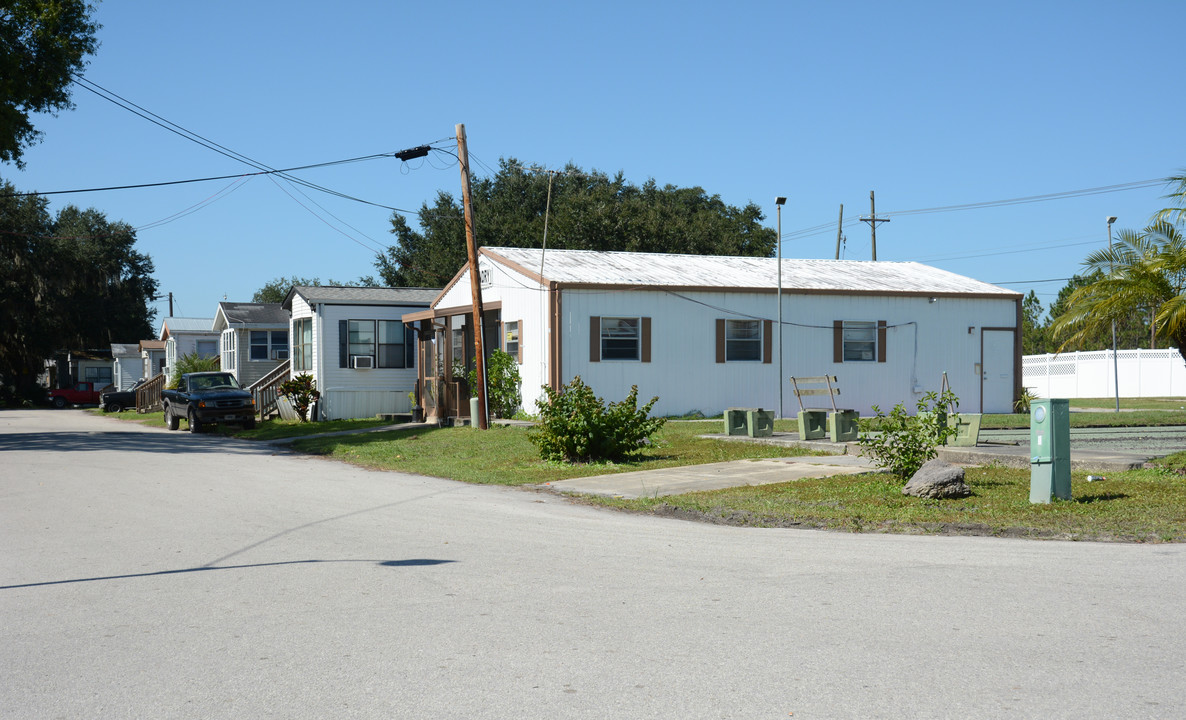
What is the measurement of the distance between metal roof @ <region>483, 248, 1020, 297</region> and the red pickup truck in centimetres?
4007

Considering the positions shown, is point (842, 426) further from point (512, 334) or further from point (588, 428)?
point (512, 334)

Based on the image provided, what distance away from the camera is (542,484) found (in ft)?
46.6

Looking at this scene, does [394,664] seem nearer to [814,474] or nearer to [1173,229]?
[814,474]

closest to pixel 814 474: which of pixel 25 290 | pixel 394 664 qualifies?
pixel 394 664

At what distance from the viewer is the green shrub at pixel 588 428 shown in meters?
16.0

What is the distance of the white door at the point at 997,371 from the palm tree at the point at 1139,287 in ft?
45.1

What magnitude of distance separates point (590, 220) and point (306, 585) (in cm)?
4073

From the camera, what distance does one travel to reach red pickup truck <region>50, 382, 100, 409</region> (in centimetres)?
5806

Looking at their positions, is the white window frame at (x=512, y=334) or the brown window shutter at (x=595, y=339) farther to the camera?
the white window frame at (x=512, y=334)

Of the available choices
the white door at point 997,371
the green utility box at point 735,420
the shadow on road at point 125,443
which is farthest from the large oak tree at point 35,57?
the white door at point 997,371

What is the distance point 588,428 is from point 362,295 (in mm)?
18872

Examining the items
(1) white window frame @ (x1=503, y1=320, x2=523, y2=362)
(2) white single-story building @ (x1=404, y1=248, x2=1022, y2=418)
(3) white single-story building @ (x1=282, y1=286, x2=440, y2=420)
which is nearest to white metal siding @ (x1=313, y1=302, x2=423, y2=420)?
(3) white single-story building @ (x1=282, y1=286, x2=440, y2=420)

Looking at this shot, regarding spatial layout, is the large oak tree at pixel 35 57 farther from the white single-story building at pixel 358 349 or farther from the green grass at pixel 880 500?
the green grass at pixel 880 500

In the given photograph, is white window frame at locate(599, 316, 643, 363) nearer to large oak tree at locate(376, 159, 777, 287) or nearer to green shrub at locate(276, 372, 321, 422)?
green shrub at locate(276, 372, 321, 422)
